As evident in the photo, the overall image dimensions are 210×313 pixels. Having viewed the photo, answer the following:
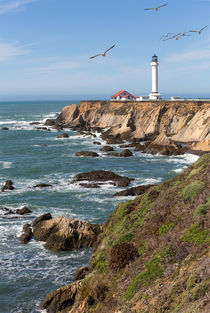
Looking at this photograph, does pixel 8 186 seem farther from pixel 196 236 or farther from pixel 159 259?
pixel 196 236

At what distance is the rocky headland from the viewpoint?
52.9m

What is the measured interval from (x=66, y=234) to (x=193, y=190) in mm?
9335

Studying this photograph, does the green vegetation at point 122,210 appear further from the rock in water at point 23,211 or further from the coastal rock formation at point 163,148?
the coastal rock formation at point 163,148

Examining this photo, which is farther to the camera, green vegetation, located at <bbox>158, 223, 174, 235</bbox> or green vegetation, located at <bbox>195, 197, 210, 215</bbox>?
green vegetation, located at <bbox>158, 223, 174, 235</bbox>

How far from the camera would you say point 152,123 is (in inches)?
2616

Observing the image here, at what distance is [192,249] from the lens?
10.1m

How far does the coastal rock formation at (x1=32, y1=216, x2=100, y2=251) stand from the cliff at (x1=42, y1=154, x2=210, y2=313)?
4.47m

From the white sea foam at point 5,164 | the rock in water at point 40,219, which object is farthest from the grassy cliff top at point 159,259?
the white sea foam at point 5,164

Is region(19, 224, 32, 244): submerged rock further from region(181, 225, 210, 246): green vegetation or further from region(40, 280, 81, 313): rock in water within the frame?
region(181, 225, 210, 246): green vegetation

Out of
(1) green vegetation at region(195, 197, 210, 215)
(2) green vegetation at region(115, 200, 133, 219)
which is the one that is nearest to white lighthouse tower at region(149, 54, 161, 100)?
(2) green vegetation at region(115, 200, 133, 219)

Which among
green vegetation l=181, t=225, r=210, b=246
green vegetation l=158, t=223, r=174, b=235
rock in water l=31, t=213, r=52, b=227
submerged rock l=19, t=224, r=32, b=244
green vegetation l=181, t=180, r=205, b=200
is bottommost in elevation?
submerged rock l=19, t=224, r=32, b=244

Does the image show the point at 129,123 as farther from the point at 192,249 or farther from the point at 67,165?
the point at 192,249

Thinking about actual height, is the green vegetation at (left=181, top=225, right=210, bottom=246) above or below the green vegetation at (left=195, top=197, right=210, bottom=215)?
below

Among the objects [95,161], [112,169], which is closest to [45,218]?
[112,169]
